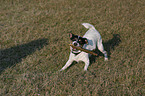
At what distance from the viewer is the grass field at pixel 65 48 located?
345cm

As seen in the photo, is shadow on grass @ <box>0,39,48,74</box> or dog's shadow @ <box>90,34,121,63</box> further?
dog's shadow @ <box>90,34,121,63</box>

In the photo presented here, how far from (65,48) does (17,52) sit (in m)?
1.41

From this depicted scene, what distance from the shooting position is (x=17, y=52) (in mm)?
4844

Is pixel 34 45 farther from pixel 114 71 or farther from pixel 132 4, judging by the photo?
pixel 132 4

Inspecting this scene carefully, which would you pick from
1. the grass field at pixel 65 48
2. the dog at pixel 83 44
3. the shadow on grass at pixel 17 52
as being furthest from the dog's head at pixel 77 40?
the shadow on grass at pixel 17 52

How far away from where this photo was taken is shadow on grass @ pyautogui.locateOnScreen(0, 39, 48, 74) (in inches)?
172

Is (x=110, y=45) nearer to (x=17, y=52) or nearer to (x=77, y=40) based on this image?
(x=77, y=40)

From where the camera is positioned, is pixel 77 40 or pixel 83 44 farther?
pixel 83 44

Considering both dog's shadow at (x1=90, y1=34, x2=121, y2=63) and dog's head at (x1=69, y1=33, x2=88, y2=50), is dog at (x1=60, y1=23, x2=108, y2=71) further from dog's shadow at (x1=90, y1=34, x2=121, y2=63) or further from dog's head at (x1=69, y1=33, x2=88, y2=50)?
dog's shadow at (x1=90, y1=34, x2=121, y2=63)

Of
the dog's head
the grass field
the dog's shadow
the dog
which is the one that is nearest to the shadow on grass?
the grass field

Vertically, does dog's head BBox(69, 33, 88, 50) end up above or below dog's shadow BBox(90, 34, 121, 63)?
above

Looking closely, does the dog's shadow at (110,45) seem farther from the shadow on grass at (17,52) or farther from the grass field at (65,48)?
the shadow on grass at (17,52)

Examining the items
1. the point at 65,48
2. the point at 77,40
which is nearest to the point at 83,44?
the point at 77,40

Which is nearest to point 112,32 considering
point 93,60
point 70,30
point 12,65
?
point 70,30
